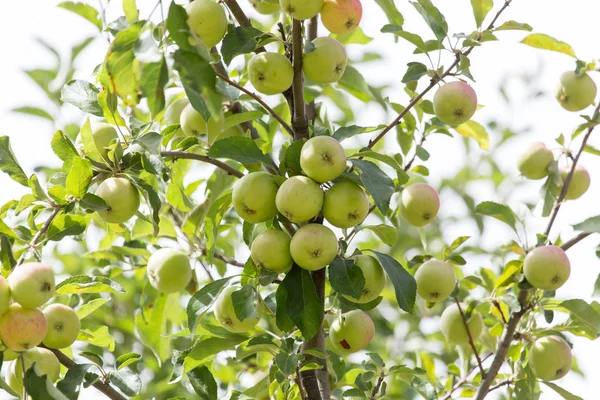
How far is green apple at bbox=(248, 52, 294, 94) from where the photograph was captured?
179 cm

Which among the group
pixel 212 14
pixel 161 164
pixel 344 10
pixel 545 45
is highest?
pixel 545 45

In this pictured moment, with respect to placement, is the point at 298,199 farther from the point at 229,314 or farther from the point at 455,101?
the point at 455,101

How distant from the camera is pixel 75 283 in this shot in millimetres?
1808

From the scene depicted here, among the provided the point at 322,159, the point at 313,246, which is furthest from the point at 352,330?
the point at 322,159

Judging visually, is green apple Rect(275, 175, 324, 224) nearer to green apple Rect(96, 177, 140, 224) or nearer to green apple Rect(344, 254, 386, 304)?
green apple Rect(344, 254, 386, 304)

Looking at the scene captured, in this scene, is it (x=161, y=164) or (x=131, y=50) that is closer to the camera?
(x=131, y=50)

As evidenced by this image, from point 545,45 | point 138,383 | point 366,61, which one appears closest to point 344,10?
point 545,45

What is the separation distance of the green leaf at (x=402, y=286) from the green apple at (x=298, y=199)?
27cm

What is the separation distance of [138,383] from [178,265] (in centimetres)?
57

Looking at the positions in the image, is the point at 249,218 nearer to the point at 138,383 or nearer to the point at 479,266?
the point at 138,383

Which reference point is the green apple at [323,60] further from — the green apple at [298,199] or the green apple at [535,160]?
the green apple at [535,160]

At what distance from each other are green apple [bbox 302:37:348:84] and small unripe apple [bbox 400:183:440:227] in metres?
0.57

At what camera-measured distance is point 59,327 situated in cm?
171

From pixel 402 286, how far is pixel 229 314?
46 cm
